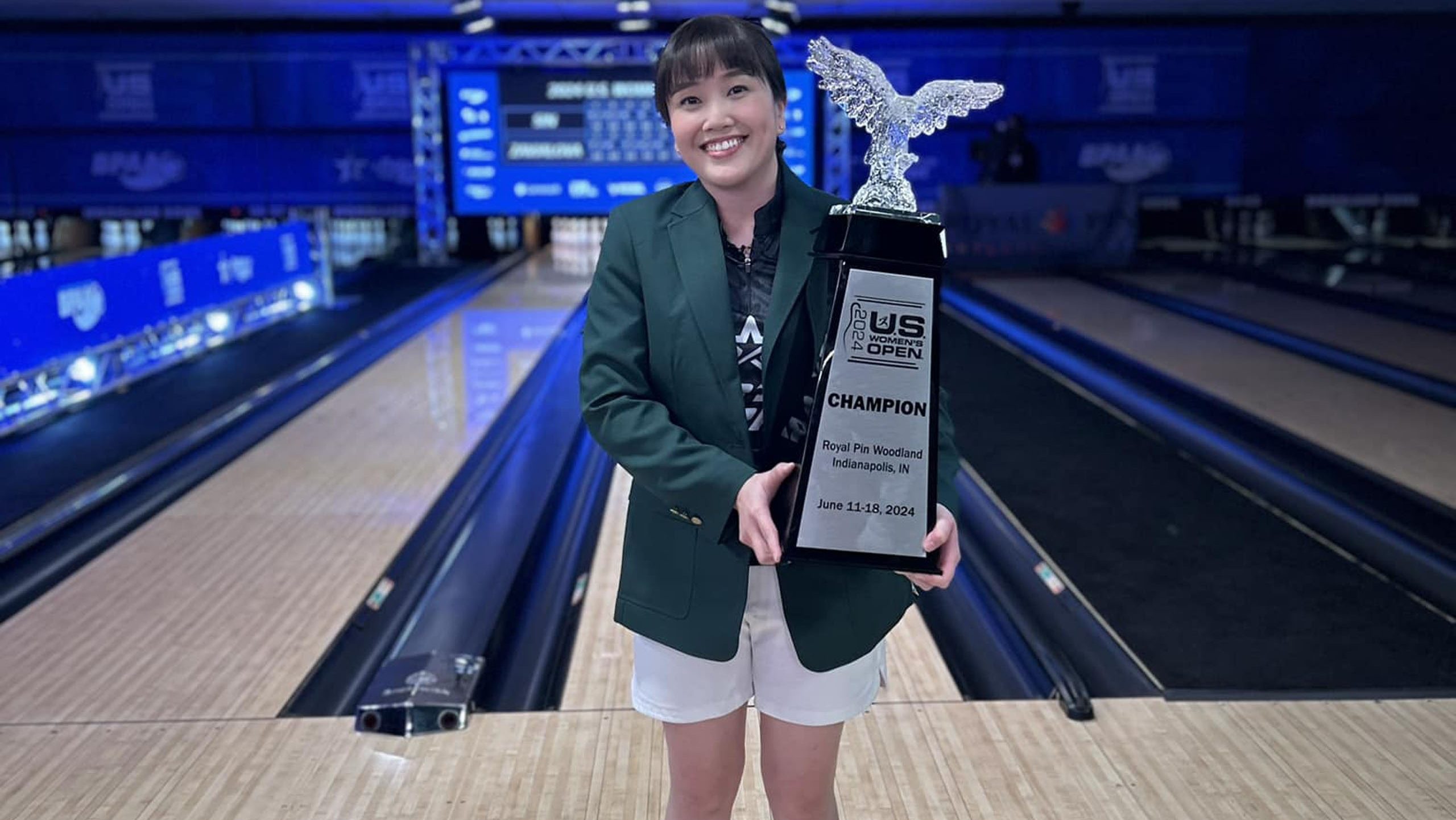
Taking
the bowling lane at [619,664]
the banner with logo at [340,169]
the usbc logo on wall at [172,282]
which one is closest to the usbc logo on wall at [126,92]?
the banner with logo at [340,169]

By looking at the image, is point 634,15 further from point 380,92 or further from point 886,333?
point 886,333

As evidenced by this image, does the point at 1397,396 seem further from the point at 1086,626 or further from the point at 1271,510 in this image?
the point at 1086,626

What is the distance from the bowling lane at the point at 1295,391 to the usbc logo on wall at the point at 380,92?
6792 millimetres

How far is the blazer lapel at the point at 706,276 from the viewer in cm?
122

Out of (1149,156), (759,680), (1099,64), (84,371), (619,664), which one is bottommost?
(619,664)

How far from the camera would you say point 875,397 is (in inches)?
45.1

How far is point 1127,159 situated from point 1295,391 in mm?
7427

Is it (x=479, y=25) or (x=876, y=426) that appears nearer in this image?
(x=876, y=426)

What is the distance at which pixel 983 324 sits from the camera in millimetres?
7406

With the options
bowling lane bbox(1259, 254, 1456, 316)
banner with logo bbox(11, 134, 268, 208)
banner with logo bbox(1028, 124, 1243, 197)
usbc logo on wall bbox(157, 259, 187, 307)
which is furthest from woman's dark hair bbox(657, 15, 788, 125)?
banner with logo bbox(11, 134, 268, 208)

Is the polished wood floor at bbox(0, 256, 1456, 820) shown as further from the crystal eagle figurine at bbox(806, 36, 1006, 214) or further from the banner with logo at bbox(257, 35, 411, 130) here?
the banner with logo at bbox(257, 35, 411, 130)

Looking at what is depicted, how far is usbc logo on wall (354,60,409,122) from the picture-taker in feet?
38.1

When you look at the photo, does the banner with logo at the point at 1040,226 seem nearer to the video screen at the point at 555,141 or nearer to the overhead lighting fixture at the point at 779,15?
the video screen at the point at 555,141

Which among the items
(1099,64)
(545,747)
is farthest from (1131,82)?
(545,747)
